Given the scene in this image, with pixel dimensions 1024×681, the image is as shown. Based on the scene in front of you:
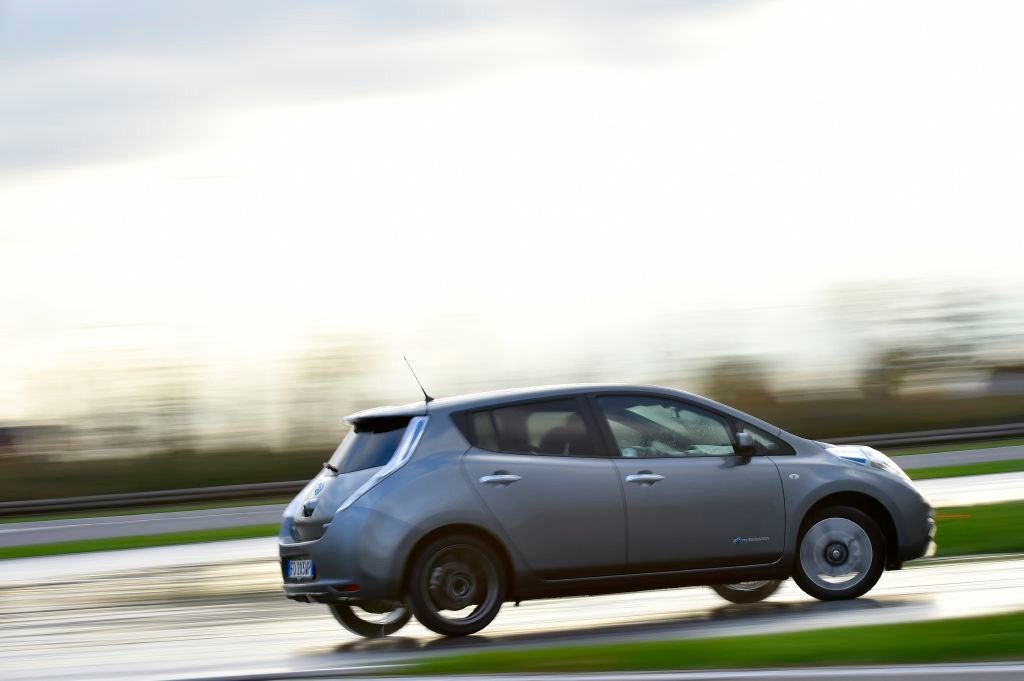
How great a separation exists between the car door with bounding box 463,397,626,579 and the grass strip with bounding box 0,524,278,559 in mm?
13590

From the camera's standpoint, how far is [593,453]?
1012 centimetres

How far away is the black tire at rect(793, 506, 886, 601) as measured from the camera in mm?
10508

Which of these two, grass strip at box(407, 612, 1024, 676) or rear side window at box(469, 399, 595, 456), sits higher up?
rear side window at box(469, 399, 595, 456)

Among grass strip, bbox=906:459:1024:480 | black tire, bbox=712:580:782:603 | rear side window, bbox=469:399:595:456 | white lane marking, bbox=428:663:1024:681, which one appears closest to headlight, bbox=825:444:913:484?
black tire, bbox=712:580:782:603

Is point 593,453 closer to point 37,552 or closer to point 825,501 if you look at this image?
point 825,501

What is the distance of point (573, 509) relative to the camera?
390 inches

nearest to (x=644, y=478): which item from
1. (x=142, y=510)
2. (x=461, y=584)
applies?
(x=461, y=584)

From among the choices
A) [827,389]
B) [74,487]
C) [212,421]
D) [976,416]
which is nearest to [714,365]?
[827,389]

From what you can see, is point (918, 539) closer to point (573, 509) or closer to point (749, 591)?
point (749, 591)

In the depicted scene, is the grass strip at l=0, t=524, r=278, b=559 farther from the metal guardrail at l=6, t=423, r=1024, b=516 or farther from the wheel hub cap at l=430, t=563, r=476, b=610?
the wheel hub cap at l=430, t=563, r=476, b=610

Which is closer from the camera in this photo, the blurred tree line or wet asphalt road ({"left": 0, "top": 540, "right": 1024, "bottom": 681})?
wet asphalt road ({"left": 0, "top": 540, "right": 1024, "bottom": 681})

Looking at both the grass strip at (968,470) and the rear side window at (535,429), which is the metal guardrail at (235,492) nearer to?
the grass strip at (968,470)

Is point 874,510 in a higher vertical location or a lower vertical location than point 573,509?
lower

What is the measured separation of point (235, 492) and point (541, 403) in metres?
28.4
